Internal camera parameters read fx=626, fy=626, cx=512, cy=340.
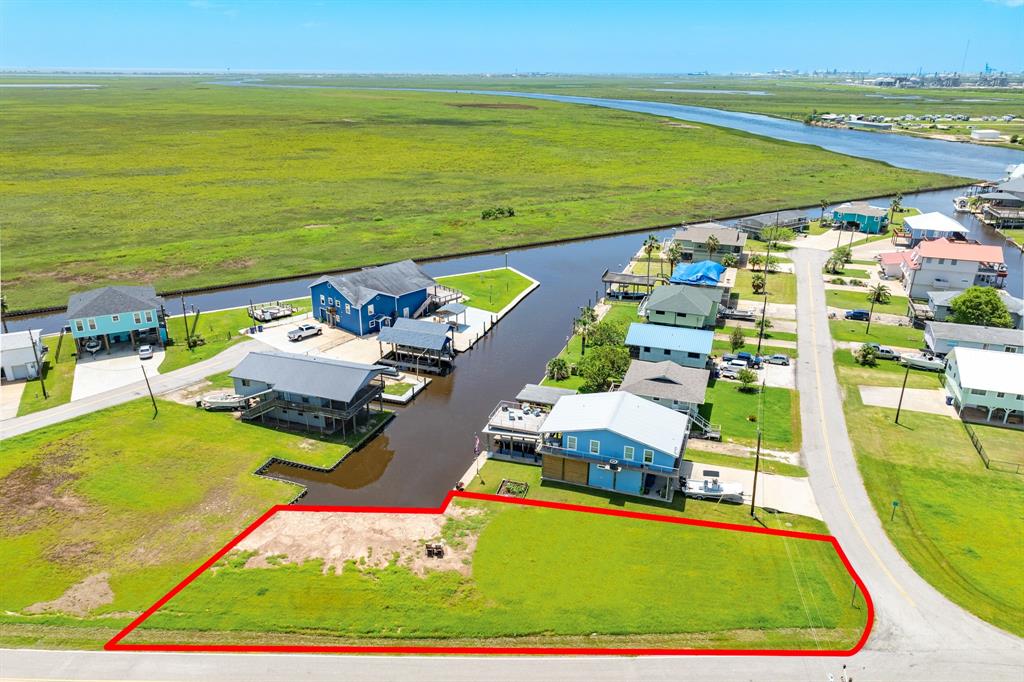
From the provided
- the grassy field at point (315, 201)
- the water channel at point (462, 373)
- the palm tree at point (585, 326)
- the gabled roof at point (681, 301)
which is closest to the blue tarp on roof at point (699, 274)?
the water channel at point (462, 373)

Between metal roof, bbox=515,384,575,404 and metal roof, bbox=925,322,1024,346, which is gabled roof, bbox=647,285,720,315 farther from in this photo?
metal roof, bbox=925,322,1024,346

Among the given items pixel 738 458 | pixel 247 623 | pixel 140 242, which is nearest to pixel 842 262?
pixel 738 458

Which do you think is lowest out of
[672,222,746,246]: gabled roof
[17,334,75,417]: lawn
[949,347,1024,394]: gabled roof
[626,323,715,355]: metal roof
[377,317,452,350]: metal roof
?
[17,334,75,417]: lawn

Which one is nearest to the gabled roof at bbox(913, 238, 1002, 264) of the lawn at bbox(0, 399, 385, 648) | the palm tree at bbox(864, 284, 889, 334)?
the palm tree at bbox(864, 284, 889, 334)

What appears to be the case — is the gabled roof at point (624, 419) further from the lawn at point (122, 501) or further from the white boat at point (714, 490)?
the lawn at point (122, 501)

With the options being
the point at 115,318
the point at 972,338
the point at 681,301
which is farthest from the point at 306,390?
the point at 972,338

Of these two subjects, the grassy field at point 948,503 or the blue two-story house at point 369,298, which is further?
the blue two-story house at point 369,298
